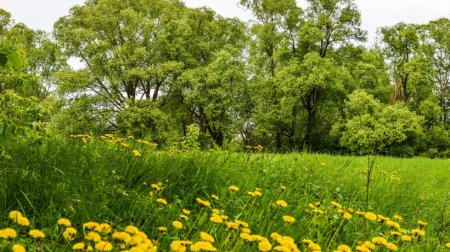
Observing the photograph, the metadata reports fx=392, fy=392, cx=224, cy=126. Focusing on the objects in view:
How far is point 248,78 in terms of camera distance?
29391mm

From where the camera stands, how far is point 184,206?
3.40m

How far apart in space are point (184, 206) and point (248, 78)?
26.4 metres

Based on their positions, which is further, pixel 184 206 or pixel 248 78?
pixel 248 78

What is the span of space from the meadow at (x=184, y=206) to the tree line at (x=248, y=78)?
64.1 ft

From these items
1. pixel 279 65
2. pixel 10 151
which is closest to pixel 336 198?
pixel 10 151

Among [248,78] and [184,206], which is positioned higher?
[248,78]

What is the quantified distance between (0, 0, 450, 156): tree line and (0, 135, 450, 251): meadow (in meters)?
19.5

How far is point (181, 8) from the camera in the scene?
1253 inches

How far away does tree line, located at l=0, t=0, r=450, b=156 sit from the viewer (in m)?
25.8

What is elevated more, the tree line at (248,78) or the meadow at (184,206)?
the tree line at (248,78)

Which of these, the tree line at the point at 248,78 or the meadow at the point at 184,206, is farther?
the tree line at the point at 248,78

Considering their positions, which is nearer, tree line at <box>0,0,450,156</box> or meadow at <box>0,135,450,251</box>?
meadow at <box>0,135,450,251</box>

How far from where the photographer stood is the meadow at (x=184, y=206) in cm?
219

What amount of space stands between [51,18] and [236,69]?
1436 centimetres
